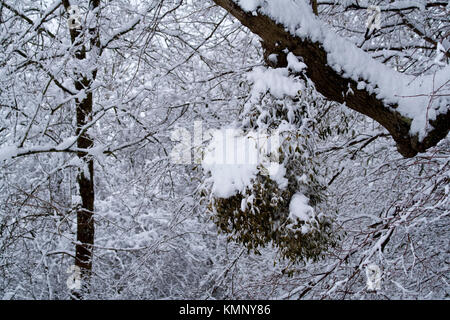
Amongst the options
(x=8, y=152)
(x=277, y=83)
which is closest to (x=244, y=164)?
(x=277, y=83)

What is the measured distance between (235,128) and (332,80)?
0.85 metres

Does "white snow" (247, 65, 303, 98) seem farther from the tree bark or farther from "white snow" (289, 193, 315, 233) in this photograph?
"white snow" (289, 193, 315, 233)

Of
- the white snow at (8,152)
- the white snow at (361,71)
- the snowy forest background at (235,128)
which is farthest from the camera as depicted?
the white snow at (8,152)

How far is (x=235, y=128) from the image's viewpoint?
3.33 meters

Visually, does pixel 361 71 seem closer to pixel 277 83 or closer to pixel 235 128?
pixel 277 83

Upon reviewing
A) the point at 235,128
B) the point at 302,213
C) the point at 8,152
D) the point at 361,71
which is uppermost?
the point at 8,152

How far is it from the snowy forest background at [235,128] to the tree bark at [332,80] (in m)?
0.04

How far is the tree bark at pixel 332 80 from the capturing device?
9.98 feet

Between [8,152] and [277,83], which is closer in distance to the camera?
[277,83]

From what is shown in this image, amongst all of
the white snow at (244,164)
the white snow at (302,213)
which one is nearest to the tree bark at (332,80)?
the white snow at (244,164)

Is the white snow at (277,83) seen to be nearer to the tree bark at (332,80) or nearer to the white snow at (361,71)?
the white snow at (361,71)

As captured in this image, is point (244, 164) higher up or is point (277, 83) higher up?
point (277, 83)

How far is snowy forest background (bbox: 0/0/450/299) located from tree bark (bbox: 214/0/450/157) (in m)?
0.04
